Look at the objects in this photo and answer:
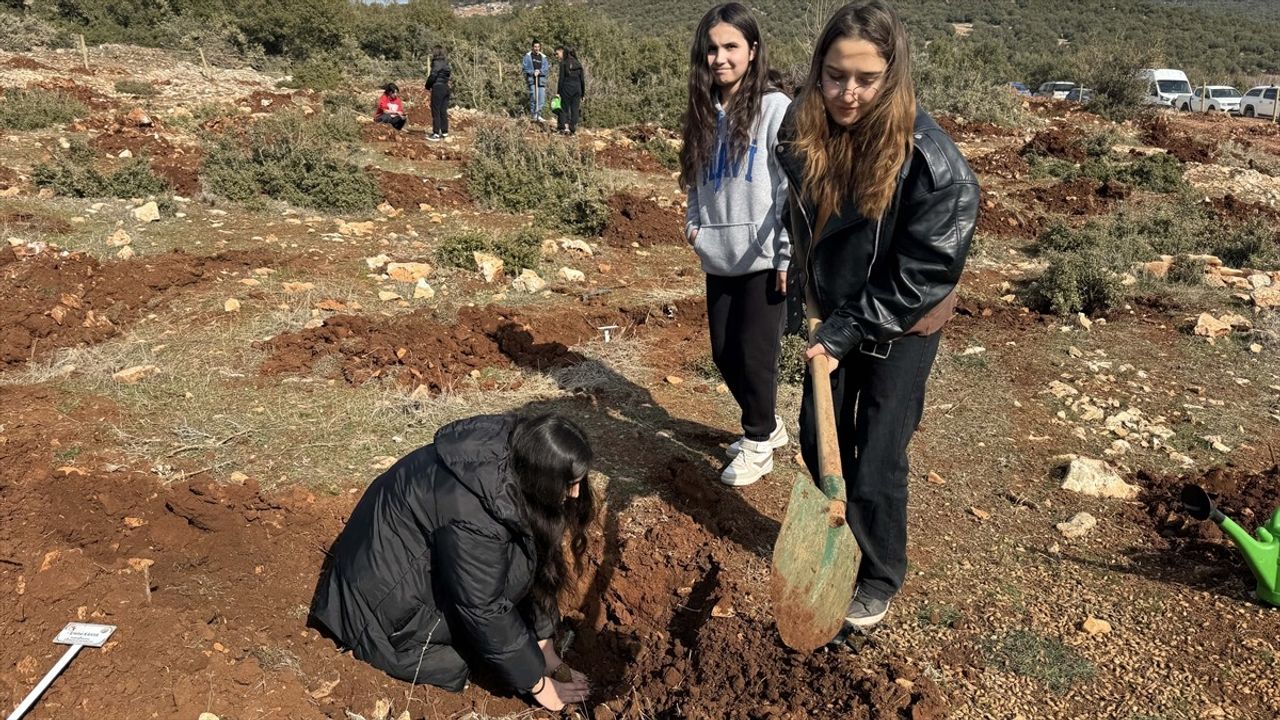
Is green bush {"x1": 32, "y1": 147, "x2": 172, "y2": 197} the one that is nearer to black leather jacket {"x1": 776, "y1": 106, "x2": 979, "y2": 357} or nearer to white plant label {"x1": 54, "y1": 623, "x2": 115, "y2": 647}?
white plant label {"x1": 54, "y1": 623, "x2": 115, "y2": 647}

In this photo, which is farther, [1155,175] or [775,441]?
[1155,175]

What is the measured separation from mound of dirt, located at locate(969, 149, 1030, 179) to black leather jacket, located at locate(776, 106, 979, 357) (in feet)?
35.9

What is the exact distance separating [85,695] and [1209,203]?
39.3ft

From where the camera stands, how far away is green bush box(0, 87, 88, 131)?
434 inches

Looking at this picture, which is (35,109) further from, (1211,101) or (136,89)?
(1211,101)

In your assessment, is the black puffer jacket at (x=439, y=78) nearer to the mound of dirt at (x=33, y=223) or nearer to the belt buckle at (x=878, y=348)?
the mound of dirt at (x=33, y=223)

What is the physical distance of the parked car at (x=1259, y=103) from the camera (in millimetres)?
24875

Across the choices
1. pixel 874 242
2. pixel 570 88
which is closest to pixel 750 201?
pixel 874 242

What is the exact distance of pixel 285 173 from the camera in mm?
Result: 8648

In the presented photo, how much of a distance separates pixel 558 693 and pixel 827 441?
1.36 meters

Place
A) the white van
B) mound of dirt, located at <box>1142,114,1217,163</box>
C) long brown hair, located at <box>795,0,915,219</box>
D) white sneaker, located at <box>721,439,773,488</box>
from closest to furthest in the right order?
1. long brown hair, located at <box>795,0,915,219</box>
2. white sneaker, located at <box>721,439,773,488</box>
3. mound of dirt, located at <box>1142,114,1217,163</box>
4. the white van

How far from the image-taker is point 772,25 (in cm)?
4894

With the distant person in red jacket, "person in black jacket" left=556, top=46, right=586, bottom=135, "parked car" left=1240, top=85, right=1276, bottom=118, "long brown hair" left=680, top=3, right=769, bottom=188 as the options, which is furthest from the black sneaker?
"parked car" left=1240, top=85, right=1276, bottom=118

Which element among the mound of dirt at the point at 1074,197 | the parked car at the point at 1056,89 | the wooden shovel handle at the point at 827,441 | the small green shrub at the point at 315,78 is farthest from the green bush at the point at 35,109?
the parked car at the point at 1056,89
